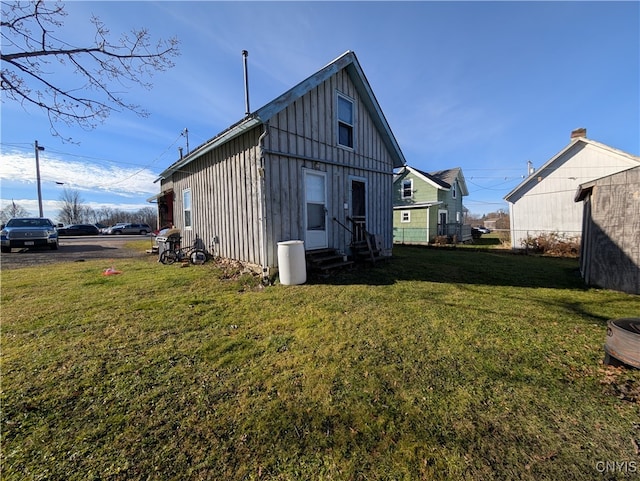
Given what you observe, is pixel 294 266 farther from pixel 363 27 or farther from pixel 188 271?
pixel 363 27

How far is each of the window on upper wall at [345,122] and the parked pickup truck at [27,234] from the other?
1459 centimetres

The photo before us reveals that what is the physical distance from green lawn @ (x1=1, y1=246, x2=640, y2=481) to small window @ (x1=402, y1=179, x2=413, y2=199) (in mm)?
17747

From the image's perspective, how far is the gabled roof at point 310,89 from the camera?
5.93m

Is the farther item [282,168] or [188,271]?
[188,271]

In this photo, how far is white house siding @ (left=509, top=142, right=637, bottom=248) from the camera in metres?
13.4

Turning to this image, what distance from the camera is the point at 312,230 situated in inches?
287

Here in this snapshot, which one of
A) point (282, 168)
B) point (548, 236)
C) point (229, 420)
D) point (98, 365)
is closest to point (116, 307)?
point (98, 365)

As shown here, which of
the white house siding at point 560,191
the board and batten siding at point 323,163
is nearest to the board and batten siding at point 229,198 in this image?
the board and batten siding at point 323,163

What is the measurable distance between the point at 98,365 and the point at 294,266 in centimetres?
372

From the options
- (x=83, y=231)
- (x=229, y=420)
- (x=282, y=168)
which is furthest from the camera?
(x=83, y=231)

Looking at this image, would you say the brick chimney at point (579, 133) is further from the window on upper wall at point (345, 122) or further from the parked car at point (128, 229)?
the parked car at point (128, 229)

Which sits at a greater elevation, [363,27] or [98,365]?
[363,27]

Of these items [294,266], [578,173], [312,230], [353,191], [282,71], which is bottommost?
[294,266]

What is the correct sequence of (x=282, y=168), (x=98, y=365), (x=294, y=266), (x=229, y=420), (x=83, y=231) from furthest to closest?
(x=83, y=231) → (x=282, y=168) → (x=294, y=266) → (x=98, y=365) → (x=229, y=420)
